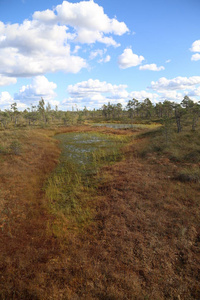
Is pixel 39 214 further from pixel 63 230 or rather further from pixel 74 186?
pixel 74 186

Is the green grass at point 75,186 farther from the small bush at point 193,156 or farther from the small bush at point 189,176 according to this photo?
the small bush at point 193,156

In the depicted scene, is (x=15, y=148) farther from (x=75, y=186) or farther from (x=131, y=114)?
(x=131, y=114)

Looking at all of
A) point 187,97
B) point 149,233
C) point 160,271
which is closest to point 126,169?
point 149,233

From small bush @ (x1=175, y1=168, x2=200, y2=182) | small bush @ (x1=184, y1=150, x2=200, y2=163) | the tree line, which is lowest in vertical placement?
small bush @ (x1=175, y1=168, x2=200, y2=182)

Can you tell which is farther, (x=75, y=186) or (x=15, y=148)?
(x=15, y=148)

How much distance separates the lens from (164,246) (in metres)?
7.72

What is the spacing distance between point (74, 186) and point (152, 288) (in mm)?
10457

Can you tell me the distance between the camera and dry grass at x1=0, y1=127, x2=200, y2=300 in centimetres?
593

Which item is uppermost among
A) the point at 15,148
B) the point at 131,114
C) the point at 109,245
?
the point at 131,114

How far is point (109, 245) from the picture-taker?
26.3ft

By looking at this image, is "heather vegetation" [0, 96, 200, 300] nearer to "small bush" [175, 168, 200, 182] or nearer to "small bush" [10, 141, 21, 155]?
"small bush" [175, 168, 200, 182]

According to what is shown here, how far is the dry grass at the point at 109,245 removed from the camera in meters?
5.93

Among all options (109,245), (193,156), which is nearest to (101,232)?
(109,245)

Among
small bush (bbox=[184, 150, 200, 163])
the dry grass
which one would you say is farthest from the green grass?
small bush (bbox=[184, 150, 200, 163])
